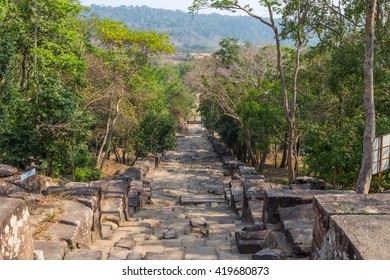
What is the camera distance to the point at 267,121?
18.2m

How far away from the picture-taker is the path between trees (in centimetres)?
619

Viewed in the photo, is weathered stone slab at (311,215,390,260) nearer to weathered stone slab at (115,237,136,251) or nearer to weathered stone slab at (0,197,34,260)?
weathered stone slab at (0,197,34,260)

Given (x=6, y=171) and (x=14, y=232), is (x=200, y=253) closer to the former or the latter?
(x=14, y=232)

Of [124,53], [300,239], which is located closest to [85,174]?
[124,53]

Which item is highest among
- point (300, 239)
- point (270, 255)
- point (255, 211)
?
point (300, 239)

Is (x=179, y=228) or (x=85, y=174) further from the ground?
(x=179, y=228)

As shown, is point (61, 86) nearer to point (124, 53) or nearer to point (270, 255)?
point (124, 53)

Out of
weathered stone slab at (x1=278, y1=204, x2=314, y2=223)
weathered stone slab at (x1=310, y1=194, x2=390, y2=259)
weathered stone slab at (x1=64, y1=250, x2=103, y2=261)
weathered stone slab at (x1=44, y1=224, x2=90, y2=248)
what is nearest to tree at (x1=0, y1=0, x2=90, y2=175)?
weathered stone slab at (x1=44, y1=224, x2=90, y2=248)

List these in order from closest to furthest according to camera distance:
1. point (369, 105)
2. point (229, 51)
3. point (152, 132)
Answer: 1. point (369, 105)
2. point (152, 132)
3. point (229, 51)

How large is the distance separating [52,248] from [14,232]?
1.64 metres

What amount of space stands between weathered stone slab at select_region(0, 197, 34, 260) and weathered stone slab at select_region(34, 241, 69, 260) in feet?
3.14

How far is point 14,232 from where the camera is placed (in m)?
3.67

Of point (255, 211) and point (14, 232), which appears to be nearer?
point (14, 232)

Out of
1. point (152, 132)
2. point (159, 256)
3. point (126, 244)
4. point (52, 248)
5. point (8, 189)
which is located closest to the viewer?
point (52, 248)
